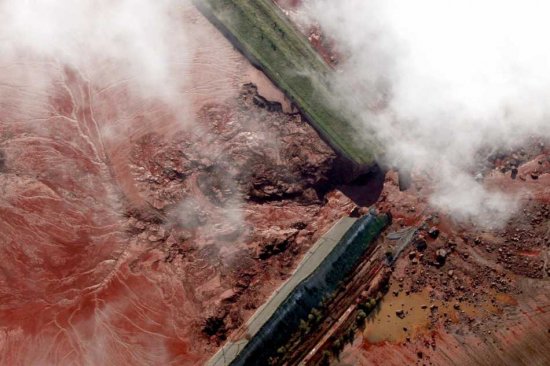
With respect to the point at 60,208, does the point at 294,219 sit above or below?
above

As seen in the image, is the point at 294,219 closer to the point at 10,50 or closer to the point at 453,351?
the point at 453,351

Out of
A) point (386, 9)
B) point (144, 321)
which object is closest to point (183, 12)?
point (386, 9)

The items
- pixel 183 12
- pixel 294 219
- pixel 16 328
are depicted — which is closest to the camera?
pixel 16 328

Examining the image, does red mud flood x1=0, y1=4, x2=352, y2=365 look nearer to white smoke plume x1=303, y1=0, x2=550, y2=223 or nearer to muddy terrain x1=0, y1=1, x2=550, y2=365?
muddy terrain x1=0, y1=1, x2=550, y2=365

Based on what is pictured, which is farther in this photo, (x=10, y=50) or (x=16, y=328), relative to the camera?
(x=10, y=50)

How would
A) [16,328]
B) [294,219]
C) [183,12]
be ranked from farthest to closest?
[183,12], [294,219], [16,328]

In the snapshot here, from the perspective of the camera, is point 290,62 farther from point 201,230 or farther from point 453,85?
point 201,230

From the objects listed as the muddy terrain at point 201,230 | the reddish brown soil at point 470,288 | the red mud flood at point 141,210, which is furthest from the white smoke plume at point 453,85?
the red mud flood at point 141,210

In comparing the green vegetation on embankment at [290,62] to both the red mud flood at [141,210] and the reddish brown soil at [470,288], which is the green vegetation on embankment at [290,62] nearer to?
the red mud flood at [141,210]

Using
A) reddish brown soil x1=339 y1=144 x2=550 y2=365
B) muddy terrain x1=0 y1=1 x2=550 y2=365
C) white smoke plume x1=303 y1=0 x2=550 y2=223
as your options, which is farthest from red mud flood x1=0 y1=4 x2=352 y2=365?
reddish brown soil x1=339 y1=144 x2=550 y2=365

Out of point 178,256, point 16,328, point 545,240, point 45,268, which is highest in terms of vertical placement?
point 545,240
